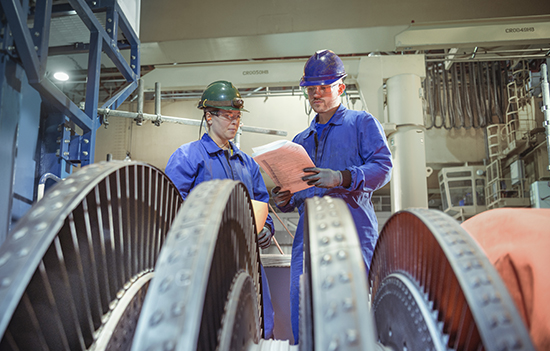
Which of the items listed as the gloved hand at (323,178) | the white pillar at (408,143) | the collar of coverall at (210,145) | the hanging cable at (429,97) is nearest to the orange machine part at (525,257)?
the gloved hand at (323,178)

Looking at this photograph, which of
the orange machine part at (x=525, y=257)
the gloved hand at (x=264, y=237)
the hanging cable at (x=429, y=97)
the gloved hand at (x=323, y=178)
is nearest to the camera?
the orange machine part at (x=525, y=257)

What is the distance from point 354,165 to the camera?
6.43ft

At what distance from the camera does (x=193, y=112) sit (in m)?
8.12

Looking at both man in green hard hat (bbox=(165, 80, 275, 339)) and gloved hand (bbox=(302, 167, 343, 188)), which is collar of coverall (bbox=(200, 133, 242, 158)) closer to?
man in green hard hat (bbox=(165, 80, 275, 339))

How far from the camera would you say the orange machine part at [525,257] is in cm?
76

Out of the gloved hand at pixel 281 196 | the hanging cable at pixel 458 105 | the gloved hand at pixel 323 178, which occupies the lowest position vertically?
the gloved hand at pixel 281 196

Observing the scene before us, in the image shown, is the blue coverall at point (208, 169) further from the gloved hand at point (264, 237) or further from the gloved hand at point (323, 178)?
the gloved hand at point (323, 178)

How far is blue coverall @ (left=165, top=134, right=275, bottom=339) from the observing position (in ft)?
6.84

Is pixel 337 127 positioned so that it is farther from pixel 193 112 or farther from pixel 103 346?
pixel 193 112

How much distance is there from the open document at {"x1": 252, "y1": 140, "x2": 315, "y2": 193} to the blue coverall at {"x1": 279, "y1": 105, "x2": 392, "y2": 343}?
18 centimetres

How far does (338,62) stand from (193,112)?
6.43m

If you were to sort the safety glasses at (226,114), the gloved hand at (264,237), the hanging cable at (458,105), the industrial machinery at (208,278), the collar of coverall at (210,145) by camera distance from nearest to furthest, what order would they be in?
the industrial machinery at (208,278) → the gloved hand at (264,237) → the collar of coverall at (210,145) → the safety glasses at (226,114) → the hanging cable at (458,105)

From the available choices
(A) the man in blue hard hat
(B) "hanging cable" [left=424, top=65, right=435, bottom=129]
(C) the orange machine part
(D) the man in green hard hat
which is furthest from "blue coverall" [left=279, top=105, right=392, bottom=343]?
(B) "hanging cable" [left=424, top=65, right=435, bottom=129]

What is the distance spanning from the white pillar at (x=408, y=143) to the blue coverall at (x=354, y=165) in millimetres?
2245
